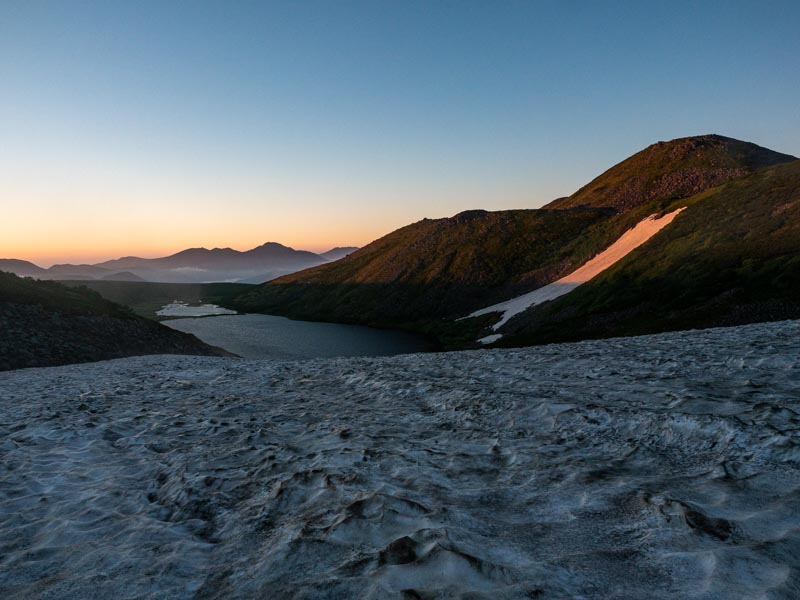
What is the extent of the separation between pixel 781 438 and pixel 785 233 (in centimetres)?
5154

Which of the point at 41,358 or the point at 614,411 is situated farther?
the point at 41,358

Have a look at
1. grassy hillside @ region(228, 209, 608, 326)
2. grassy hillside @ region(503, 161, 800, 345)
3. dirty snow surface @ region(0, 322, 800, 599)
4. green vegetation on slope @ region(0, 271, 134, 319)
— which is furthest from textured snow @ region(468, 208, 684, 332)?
dirty snow surface @ region(0, 322, 800, 599)

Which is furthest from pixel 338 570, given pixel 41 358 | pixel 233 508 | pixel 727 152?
pixel 727 152

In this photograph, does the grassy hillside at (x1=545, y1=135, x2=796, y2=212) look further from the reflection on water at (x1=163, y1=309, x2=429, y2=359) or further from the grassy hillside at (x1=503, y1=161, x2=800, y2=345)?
the reflection on water at (x1=163, y1=309, x2=429, y2=359)

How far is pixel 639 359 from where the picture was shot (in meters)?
17.3

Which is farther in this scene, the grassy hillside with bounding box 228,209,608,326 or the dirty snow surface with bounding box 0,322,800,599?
the grassy hillside with bounding box 228,209,608,326

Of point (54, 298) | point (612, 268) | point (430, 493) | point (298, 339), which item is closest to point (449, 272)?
point (298, 339)

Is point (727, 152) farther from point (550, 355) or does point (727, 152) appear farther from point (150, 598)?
point (150, 598)

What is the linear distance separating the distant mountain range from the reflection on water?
778 cm

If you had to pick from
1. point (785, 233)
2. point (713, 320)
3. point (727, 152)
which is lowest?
point (713, 320)

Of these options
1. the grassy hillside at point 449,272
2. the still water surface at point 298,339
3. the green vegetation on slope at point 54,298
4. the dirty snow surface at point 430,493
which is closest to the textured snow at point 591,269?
the grassy hillside at point 449,272

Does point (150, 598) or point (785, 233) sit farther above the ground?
point (785, 233)

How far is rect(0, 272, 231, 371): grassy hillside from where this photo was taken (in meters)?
38.3

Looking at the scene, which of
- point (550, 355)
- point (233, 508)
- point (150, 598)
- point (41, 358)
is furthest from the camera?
Result: point (41, 358)
